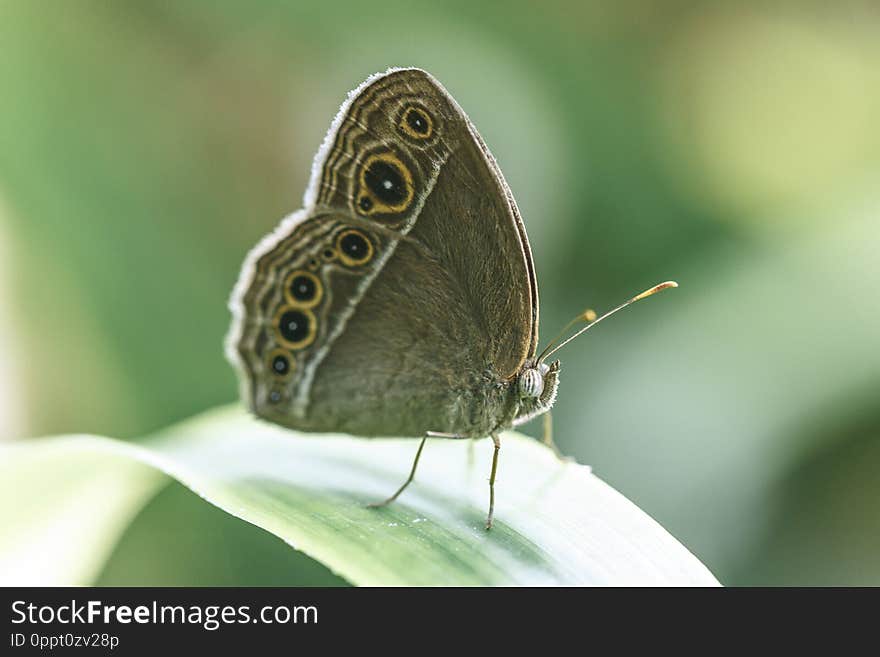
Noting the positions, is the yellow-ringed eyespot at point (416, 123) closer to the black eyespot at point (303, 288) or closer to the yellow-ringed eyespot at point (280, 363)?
the black eyespot at point (303, 288)

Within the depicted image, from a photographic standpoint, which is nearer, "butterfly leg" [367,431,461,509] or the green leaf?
the green leaf

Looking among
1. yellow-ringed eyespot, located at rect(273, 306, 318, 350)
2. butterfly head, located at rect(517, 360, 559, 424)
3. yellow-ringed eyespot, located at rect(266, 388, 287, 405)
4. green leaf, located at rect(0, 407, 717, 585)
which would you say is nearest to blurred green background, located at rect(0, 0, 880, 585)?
green leaf, located at rect(0, 407, 717, 585)

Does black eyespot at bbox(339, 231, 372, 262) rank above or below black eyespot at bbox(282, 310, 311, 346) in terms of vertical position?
above

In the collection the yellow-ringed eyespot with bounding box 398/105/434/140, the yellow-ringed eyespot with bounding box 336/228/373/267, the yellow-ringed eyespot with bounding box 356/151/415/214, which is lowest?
the yellow-ringed eyespot with bounding box 336/228/373/267

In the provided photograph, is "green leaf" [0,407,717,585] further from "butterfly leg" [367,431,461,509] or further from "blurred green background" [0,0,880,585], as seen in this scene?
"blurred green background" [0,0,880,585]
